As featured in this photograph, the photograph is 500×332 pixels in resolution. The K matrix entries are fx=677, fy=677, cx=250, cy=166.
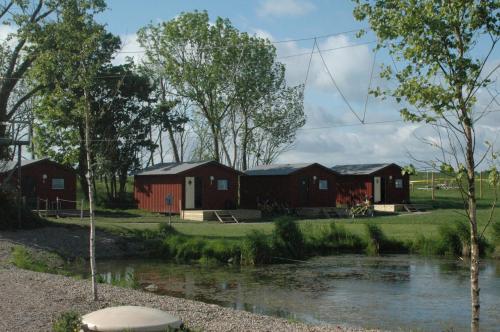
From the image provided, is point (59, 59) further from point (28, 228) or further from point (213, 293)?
point (28, 228)

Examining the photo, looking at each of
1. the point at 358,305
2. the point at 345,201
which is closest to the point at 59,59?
the point at 358,305

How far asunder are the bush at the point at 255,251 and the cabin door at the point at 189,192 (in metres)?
13.8

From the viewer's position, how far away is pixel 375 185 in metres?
43.1

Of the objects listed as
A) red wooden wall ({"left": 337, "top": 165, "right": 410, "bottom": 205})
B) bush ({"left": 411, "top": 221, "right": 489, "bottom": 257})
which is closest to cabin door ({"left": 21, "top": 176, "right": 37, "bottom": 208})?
red wooden wall ({"left": 337, "top": 165, "right": 410, "bottom": 205})

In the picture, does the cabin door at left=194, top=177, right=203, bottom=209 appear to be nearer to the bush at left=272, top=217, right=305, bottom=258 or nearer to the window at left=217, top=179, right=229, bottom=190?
the window at left=217, top=179, right=229, bottom=190

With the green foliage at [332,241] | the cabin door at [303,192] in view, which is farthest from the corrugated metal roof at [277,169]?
the green foliage at [332,241]

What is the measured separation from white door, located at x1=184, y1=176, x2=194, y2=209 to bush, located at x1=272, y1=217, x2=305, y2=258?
1321 cm

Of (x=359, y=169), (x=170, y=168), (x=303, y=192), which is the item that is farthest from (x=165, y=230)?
(x=359, y=169)

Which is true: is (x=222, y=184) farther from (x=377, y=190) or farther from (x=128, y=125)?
(x=377, y=190)

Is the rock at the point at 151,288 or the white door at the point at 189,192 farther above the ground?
the white door at the point at 189,192

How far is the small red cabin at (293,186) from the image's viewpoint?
131ft

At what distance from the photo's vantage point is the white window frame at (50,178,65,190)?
37125 millimetres

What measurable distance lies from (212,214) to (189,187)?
2.47 meters

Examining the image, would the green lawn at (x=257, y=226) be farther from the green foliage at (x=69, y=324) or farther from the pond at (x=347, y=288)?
the green foliage at (x=69, y=324)
